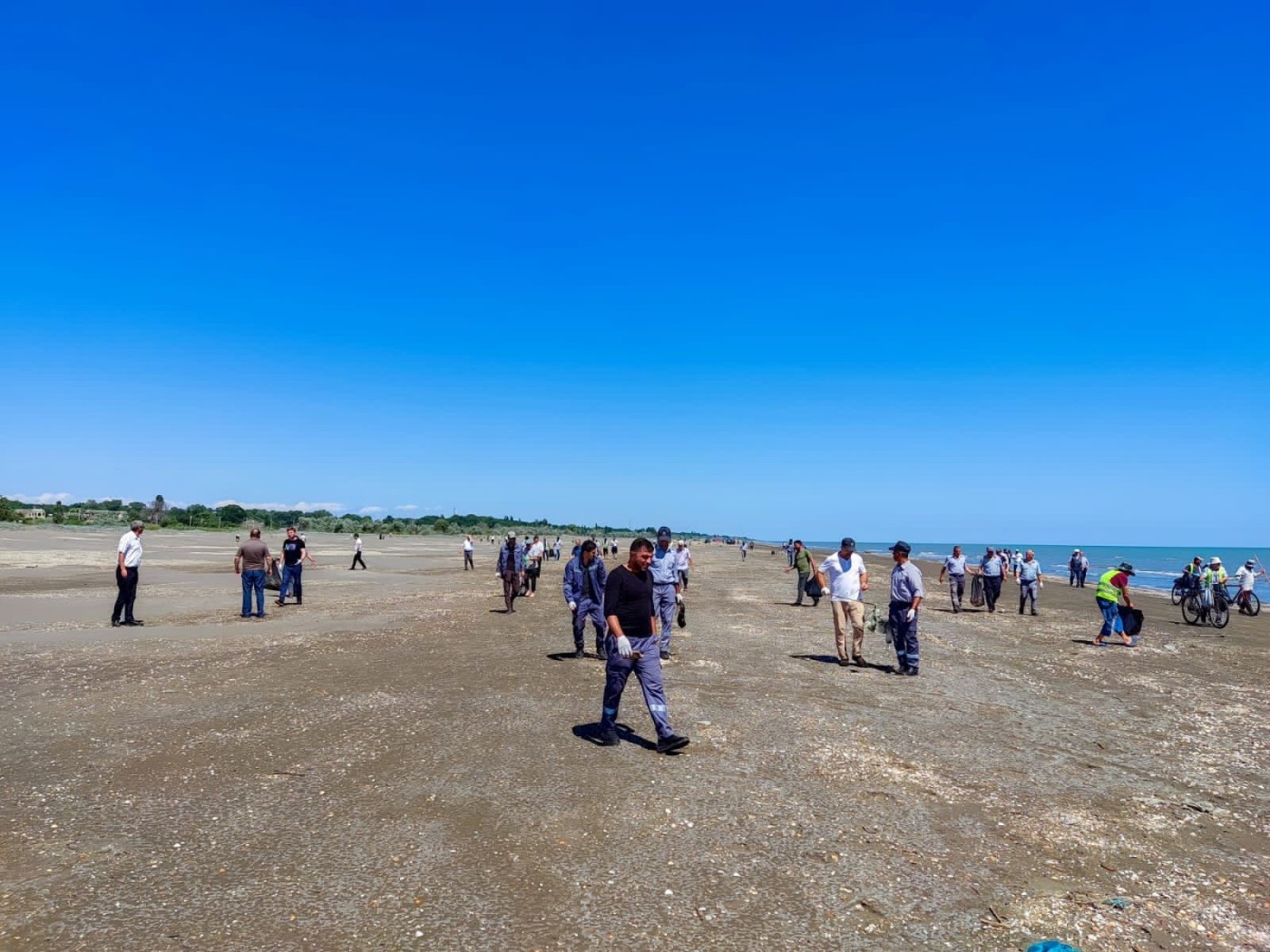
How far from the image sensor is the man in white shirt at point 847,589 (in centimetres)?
1195

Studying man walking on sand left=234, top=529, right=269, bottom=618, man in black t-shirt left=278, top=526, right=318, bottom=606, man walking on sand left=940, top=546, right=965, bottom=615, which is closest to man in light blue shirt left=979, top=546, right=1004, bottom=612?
man walking on sand left=940, top=546, right=965, bottom=615

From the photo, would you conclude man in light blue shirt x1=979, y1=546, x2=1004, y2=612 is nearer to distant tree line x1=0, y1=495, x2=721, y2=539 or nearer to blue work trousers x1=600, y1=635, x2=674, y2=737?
blue work trousers x1=600, y1=635, x2=674, y2=737

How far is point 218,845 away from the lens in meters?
5.16

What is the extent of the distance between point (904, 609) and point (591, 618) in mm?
5245

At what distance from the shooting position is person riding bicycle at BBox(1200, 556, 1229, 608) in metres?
20.9

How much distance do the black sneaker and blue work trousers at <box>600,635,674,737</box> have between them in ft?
0.21

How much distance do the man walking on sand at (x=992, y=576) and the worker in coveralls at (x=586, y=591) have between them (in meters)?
15.7

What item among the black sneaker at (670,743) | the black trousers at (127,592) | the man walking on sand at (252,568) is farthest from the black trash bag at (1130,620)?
the black trousers at (127,592)

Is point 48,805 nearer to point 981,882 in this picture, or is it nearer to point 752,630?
point 981,882

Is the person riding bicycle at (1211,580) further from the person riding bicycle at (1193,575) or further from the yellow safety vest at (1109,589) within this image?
the yellow safety vest at (1109,589)

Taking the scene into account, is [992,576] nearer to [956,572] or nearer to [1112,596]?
[956,572]

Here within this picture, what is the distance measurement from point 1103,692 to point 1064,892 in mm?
7804

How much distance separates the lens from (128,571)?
574 inches

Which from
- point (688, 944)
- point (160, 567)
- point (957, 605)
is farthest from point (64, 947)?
point (160, 567)
